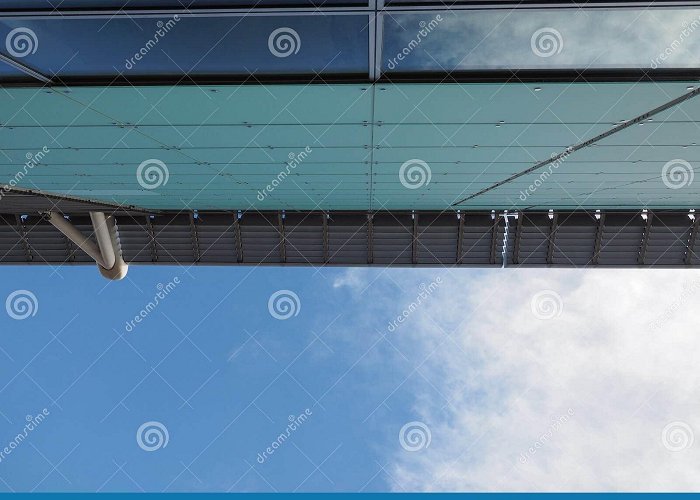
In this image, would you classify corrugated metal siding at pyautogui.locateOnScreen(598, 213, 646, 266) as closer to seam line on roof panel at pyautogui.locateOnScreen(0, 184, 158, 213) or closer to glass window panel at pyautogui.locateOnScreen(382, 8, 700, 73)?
glass window panel at pyautogui.locateOnScreen(382, 8, 700, 73)

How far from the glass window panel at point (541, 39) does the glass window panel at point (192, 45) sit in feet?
2.03

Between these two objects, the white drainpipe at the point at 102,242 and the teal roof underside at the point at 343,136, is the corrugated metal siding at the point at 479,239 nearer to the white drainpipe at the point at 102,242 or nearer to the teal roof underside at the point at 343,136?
the teal roof underside at the point at 343,136

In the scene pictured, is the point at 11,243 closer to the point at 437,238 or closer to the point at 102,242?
the point at 102,242

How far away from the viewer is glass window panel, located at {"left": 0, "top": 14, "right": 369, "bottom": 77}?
6137 millimetres

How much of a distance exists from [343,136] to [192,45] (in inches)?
150

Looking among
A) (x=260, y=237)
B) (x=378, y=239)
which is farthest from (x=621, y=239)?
(x=260, y=237)

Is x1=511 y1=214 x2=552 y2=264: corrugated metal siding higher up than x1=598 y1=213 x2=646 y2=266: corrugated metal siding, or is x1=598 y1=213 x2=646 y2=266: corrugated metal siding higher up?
x1=598 y1=213 x2=646 y2=266: corrugated metal siding

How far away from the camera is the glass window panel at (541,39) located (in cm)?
594

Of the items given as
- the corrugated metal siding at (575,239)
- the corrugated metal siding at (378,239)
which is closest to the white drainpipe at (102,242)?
the corrugated metal siding at (378,239)

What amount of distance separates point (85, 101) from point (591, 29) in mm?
6788

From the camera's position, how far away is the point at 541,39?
6.39 m

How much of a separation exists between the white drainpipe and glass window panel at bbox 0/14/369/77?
14406 mm

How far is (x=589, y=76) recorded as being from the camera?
7.06m

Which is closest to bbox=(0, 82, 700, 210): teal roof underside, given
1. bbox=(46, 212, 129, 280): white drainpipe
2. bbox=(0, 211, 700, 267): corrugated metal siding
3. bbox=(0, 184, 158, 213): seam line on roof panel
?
bbox=(0, 184, 158, 213): seam line on roof panel
